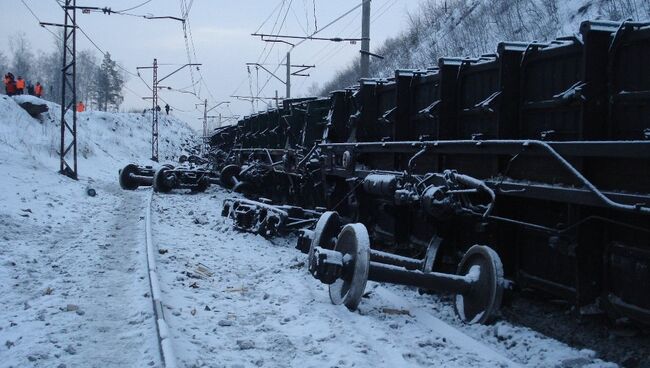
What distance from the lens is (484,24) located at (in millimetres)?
25766

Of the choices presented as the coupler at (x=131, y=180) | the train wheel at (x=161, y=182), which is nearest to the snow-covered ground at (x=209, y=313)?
the train wheel at (x=161, y=182)

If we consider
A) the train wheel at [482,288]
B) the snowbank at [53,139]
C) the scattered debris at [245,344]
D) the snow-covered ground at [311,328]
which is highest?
the snowbank at [53,139]

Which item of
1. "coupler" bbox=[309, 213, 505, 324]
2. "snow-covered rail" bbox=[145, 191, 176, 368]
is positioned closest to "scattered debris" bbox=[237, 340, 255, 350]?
"snow-covered rail" bbox=[145, 191, 176, 368]

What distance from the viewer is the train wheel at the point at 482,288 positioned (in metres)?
4.61

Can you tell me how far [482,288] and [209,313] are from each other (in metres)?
2.60

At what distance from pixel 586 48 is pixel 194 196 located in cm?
1605

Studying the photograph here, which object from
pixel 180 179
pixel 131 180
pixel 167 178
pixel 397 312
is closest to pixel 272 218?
pixel 397 312

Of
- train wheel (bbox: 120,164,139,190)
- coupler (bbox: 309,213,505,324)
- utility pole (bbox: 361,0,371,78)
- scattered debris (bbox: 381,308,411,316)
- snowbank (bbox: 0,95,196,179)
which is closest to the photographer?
coupler (bbox: 309,213,505,324)

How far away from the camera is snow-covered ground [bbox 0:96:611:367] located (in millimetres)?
4309

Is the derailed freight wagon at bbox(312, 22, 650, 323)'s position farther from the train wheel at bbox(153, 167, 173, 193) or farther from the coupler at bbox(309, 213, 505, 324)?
the train wheel at bbox(153, 167, 173, 193)

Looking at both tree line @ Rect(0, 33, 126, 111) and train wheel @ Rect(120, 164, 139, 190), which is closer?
train wheel @ Rect(120, 164, 139, 190)

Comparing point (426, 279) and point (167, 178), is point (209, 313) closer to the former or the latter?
point (426, 279)

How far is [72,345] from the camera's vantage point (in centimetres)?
457

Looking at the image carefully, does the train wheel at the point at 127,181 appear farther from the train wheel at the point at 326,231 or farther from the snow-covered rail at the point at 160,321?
the train wheel at the point at 326,231
